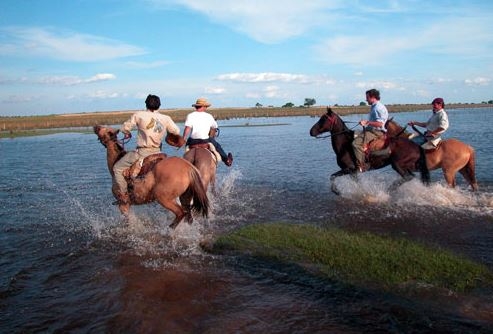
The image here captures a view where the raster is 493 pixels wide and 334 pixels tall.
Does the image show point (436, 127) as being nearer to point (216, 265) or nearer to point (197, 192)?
point (197, 192)

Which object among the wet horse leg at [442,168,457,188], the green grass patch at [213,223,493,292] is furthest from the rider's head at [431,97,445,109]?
the green grass patch at [213,223,493,292]

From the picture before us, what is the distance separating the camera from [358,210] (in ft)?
32.6

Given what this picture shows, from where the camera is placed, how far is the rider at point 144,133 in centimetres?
798

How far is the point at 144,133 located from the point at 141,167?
659mm

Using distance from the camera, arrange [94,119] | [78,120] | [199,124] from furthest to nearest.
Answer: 1. [78,120]
2. [94,119]
3. [199,124]

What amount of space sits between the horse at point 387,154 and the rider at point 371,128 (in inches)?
6.2

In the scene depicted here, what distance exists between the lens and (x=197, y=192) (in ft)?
25.7

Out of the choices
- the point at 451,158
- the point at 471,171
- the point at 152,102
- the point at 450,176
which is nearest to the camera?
the point at 152,102

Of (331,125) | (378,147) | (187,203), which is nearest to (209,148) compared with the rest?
(187,203)

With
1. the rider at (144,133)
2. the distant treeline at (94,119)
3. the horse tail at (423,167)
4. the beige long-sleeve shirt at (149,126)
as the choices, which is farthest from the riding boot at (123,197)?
the distant treeline at (94,119)

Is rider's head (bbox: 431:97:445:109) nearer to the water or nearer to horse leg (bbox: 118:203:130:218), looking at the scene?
the water

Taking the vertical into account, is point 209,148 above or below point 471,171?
above

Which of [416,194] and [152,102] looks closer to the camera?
[152,102]

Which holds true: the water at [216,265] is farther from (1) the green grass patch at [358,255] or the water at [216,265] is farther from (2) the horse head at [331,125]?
(2) the horse head at [331,125]
